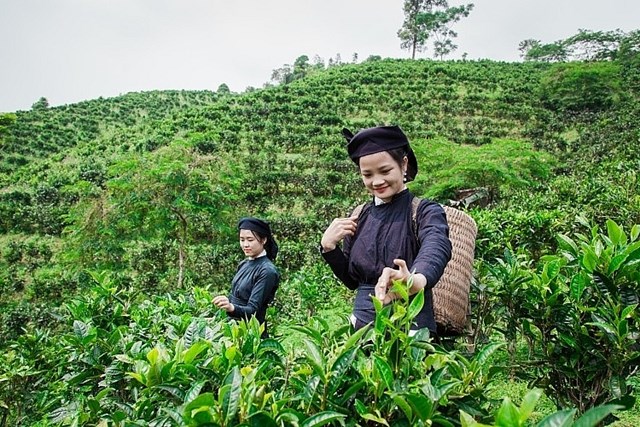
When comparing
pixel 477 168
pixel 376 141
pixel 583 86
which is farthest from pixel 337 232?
pixel 583 86

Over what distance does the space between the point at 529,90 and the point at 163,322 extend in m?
30.7

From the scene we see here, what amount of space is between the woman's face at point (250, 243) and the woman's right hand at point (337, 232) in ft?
3.76

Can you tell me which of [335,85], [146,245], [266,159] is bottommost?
[146,245]

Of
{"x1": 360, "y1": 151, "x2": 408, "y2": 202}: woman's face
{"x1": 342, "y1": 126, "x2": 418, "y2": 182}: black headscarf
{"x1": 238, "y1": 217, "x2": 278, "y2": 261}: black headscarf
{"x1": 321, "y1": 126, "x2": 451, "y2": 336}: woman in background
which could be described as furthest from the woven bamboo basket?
{"x1": 238, "y1": 217, "x2": 278, "y2": 261}: black headscarf

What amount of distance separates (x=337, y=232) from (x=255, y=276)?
1.15 meters

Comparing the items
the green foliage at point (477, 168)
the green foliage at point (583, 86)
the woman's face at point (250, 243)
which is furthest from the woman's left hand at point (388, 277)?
the green foliage at point (583, 86)

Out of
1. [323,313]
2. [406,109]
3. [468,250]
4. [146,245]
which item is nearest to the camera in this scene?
[468,250]

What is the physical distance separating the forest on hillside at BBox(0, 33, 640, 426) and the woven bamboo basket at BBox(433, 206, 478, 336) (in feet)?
0.52

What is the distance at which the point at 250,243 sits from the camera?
2654 mm

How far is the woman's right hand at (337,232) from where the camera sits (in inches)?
61.1

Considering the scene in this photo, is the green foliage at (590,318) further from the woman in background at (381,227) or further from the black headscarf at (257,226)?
the black headscarf at (257,226)

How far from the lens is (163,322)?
71.0 inches

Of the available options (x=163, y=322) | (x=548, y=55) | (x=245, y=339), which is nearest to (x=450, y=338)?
(x=245, y=339)

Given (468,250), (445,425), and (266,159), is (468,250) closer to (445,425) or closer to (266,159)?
(445,425)
